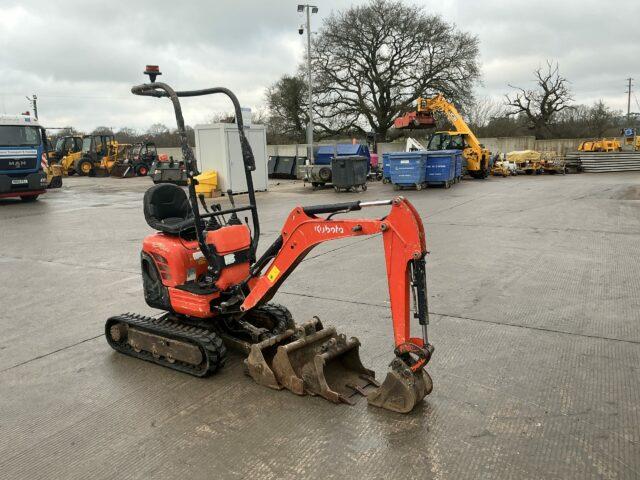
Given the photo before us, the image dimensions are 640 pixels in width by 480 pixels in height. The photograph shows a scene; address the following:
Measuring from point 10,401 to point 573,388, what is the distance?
13.7 ft

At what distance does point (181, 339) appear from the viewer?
4277 millimetres

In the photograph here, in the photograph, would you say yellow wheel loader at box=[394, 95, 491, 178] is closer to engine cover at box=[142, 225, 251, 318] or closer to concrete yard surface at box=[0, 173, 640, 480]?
concrete yard surface at box=[0, 173, 640, 480]

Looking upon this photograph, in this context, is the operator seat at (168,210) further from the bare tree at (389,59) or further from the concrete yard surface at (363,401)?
the bare tree at (389,59)

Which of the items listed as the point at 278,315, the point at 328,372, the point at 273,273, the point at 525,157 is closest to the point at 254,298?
the point at 273,273

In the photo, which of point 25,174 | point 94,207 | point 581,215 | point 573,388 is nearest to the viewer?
point 573,388

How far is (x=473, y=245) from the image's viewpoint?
29.5 ft

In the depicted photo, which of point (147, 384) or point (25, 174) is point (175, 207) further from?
point (25, 174)

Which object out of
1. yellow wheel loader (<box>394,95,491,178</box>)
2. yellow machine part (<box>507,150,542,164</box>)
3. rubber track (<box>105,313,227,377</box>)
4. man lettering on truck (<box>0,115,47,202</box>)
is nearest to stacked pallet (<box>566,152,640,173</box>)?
yellow machine part (<box>507,150,542,164</box>)

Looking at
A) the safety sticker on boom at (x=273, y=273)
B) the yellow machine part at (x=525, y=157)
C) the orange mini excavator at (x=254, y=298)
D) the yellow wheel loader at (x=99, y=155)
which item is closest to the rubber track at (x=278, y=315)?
the orange mini excavator at (x=254, y=298)

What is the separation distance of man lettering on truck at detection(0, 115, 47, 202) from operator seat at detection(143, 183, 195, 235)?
15.3 meters

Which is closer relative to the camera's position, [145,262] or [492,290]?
[145,262]

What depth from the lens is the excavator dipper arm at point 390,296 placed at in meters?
3.42

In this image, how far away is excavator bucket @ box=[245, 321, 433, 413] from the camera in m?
3.54

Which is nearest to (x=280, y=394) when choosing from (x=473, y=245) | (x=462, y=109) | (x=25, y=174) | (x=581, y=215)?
(x=473, y=245)
